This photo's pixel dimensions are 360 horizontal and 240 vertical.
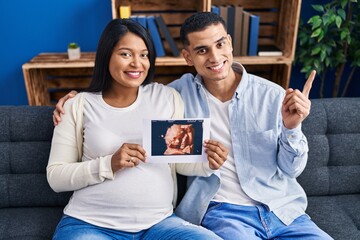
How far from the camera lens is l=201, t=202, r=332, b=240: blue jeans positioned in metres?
1.24

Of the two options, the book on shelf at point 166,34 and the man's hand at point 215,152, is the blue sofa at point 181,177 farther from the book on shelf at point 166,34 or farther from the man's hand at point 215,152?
the book on shelf at point 166,34

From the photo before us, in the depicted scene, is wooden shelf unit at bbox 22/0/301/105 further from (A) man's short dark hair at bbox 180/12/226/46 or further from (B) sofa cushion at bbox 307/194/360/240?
Answer: (B) sofa cushion at bbox 307/194/360/240

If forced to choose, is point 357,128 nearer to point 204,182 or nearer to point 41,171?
point 204,182

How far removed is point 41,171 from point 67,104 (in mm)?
368

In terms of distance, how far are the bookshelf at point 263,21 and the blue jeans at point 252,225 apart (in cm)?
118

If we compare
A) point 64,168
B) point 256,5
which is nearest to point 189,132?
point 64,168

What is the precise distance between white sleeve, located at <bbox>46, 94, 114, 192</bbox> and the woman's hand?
0.05 m

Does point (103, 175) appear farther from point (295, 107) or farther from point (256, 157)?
point (295, 107)

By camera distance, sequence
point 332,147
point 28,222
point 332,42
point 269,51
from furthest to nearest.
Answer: point 269,51 < point 332,42 < point 332,147 < point 28,222

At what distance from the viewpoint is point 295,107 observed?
3.85 feet

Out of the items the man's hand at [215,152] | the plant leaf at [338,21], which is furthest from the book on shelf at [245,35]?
the man's hand at [215,152]

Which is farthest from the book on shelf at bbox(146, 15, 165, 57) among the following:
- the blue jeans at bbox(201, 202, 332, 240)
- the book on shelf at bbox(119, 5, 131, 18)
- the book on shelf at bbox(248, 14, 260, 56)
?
the blue jeans at bbox(201, 202, 332, 240)

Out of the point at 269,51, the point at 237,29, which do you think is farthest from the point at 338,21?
the point at 237,29

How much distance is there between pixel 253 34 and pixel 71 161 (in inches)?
57.7
